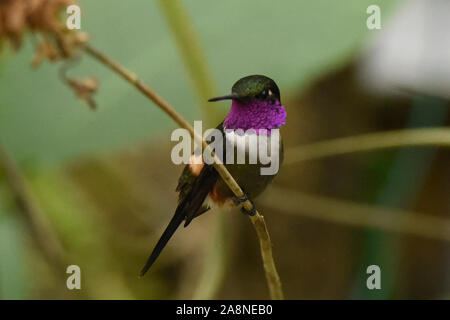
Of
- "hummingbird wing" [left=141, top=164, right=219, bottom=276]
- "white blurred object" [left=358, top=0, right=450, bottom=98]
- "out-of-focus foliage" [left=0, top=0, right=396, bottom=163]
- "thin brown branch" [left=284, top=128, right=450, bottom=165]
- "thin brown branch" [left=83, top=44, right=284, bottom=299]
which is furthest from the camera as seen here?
"white blurred object" [left=358, top=0, right=450, bottom=98]

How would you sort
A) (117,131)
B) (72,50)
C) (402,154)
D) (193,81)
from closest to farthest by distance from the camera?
(72,50) < (193,81) < (117,131) < (402,154)

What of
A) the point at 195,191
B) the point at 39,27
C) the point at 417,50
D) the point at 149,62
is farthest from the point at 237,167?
the point at 417,50

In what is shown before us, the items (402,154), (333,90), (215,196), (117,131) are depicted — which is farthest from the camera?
(333,90)

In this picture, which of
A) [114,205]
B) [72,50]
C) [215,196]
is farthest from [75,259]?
[72,50]

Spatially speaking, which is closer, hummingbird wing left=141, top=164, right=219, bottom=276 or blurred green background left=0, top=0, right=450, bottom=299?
hummingbird wing left=141, top=164, right=219, bottom=276

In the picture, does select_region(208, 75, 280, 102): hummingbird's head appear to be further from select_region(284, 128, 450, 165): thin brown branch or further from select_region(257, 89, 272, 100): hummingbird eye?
select_region(284, 128, 450, 165): thin brown branch

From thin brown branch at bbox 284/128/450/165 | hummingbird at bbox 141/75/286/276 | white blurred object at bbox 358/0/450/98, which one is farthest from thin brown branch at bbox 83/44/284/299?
white blurred object at bbox 358/0/450/98

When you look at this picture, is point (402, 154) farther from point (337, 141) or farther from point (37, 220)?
point (37, 220)

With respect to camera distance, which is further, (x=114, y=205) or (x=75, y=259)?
(x=114, y=205)

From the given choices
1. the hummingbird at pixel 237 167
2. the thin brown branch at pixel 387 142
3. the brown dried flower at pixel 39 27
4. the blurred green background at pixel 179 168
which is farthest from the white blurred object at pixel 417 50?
the brown dried flower at pixel 39 27
